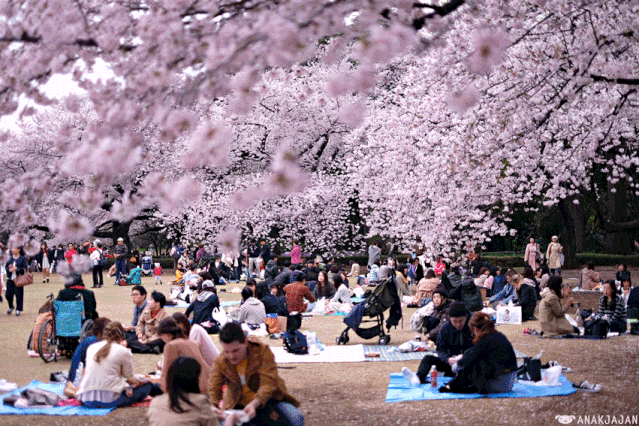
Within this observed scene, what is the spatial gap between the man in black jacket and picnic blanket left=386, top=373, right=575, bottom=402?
10.1 inches

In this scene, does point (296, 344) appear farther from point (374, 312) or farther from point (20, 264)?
point (20, 264)

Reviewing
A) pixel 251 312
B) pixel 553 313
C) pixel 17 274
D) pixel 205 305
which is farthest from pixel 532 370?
pixel 17 274

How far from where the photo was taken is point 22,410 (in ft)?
23.0

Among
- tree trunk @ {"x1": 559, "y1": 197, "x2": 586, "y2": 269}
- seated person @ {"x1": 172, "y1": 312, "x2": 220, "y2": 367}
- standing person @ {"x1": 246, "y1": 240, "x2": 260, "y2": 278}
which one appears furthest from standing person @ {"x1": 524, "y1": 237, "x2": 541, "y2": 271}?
seated person @ {"x1": 172, "y1": 312, "x2": 220, "y2": 367}

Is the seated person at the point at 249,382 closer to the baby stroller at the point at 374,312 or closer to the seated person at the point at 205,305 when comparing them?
the baby stroller at the point at 374,312

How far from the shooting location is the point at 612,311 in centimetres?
1232

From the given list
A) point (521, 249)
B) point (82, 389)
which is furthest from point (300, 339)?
point (521, 249)

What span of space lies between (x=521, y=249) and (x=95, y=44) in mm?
39241

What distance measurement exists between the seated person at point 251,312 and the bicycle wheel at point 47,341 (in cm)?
367

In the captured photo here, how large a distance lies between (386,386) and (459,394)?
3.23 feet

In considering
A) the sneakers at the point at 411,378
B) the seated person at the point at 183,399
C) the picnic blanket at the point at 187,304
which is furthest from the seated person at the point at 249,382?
the picnic blanket at the point at 187,304

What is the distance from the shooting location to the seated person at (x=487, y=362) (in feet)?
24.1

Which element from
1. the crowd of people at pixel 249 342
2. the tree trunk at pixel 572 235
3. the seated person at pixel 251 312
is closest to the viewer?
the crowd of people at pixel 249 342

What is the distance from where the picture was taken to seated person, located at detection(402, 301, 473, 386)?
8.16 metres
